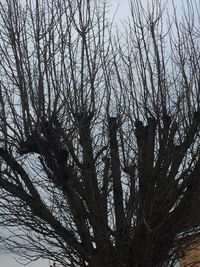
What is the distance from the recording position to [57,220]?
26.7 feet

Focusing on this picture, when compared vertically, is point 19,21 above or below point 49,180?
above

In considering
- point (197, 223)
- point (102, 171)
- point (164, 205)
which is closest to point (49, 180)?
point (102, 171)

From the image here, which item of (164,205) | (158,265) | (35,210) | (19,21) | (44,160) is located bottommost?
(158,265)

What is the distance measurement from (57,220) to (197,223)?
202cm

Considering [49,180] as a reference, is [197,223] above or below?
below

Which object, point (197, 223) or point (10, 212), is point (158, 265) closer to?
point (197, 223)

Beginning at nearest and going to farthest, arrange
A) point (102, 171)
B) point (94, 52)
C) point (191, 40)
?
point (102, 171) → point (94, 52) → point (191, 40)

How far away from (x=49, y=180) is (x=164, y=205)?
1642 millimetres

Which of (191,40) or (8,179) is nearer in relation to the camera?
(8,179)

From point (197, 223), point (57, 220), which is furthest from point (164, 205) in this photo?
point (57, 220)

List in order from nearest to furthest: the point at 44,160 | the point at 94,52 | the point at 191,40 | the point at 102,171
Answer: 1. the point at 44,160
2. the point at 102,171
3. the point at 94,52
4. the point at 191,40

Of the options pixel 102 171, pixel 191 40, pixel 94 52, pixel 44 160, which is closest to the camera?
pixel 44 160

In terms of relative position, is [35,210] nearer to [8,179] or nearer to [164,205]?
[8,179]

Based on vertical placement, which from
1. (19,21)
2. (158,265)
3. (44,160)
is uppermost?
(19,21)
